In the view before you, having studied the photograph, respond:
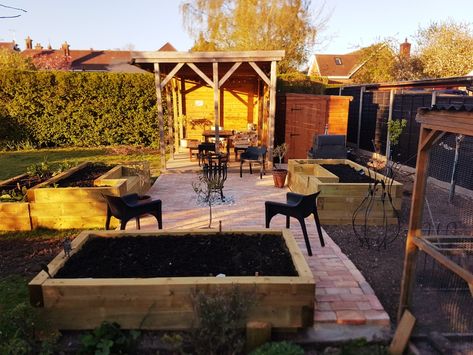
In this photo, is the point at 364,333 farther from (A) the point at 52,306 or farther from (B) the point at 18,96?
(B) the point at 18,96

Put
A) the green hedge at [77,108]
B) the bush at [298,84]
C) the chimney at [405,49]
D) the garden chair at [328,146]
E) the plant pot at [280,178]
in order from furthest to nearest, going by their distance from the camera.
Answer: the chimney at [405,49] → the bush at [298,84] → the green hedge at [77,108] → the garden chair at [328,146] → the plant pot at [280,178]

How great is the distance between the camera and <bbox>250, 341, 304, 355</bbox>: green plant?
236 centimetres

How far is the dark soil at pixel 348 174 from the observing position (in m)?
6.23

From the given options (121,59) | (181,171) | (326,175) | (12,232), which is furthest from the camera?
(121,59)

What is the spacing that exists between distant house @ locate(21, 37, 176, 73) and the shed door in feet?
89.4

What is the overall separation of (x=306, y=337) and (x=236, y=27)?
2019 centimetres

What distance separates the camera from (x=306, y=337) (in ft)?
9.09

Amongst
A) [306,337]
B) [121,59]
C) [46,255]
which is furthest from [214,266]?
[121,59]

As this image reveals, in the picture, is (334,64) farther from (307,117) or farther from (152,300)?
(152,300)

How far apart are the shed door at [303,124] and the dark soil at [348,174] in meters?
2.93

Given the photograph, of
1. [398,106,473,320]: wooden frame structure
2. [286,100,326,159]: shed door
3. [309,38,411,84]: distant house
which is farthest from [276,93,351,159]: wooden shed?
[309,38,411,84]: distant house

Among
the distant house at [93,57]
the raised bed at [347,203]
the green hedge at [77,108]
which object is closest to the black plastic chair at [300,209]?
the raised bed at [347,203]

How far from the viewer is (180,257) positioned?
3438 millimetres

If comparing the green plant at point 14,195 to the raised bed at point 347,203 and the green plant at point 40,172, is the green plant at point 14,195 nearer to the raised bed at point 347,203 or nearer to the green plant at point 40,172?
the green plant at point 40,172
